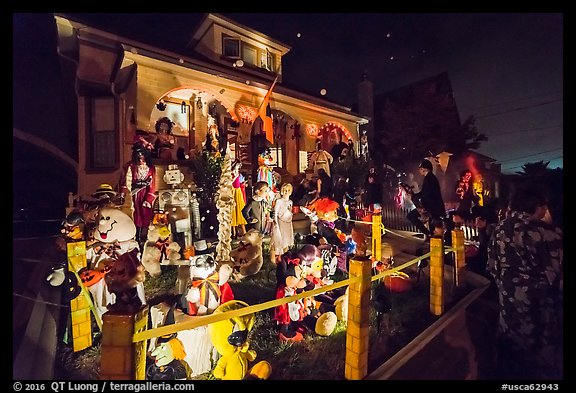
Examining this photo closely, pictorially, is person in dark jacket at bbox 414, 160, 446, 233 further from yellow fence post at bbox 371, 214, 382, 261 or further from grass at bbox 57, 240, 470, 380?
grass at bbox 57, 240, 470, 380

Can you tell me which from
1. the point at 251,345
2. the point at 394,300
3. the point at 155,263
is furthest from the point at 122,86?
the point at 394,300

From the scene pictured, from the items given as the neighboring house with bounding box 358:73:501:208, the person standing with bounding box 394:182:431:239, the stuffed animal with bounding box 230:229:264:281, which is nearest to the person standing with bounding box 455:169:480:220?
the neighboring house with bounding box 358:73:501:208

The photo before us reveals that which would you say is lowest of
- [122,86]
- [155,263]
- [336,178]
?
[155,263]

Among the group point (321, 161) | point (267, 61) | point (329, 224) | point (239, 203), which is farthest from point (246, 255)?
point (267, 61)

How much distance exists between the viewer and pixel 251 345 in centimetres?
225

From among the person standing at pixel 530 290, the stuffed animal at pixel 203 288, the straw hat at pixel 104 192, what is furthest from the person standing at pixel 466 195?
the straw hat at pixel 104 192

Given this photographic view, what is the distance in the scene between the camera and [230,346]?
183cm

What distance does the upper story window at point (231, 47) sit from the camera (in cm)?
426

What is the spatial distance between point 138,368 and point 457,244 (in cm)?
362

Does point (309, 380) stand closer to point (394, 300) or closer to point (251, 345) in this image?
point (251, 345)

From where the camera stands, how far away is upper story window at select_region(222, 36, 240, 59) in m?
4.26

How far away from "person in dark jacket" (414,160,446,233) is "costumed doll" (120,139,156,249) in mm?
3734

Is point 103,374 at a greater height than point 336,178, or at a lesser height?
lesser

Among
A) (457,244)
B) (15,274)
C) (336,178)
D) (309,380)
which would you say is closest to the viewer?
(309,380)
